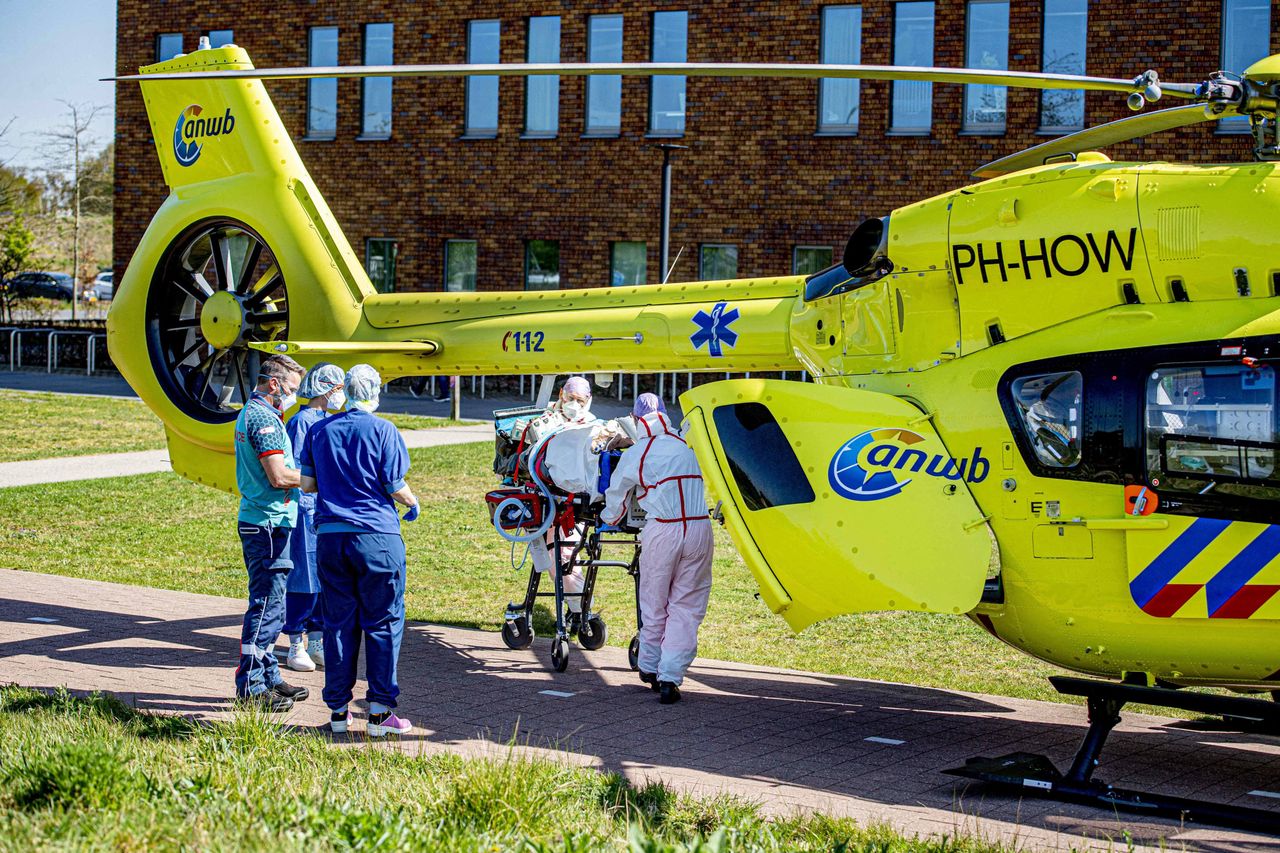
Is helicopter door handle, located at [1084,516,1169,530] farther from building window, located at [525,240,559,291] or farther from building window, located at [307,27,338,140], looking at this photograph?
building window, located at [307,27,338,140]

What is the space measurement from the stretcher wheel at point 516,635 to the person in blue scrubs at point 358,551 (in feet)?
7.77

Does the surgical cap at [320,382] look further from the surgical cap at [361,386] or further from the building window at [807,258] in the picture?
the building window at [807,258]

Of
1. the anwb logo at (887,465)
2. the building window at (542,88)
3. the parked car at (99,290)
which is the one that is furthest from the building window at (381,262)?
the parked car at (99,290)

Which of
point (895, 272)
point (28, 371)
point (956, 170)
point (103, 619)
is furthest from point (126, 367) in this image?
point (28, 371)

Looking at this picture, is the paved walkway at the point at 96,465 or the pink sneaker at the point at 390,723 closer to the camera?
the pink sneaker at the point at 390,723

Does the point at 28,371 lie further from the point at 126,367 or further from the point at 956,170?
the point at 126,367

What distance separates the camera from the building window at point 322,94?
2884 cm

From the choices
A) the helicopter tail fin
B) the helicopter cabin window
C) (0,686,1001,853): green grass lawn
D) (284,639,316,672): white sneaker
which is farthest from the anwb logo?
the helicopter tail fin

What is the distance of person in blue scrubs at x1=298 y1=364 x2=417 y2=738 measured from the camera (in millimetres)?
7285

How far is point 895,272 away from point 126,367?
634 centimetres

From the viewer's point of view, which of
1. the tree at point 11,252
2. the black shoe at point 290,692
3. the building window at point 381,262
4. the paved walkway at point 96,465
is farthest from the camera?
the tree at point 11,252

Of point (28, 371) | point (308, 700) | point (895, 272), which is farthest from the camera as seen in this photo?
point (28, 371)

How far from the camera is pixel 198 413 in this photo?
1055 centimetres

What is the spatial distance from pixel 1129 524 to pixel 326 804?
3956mm
